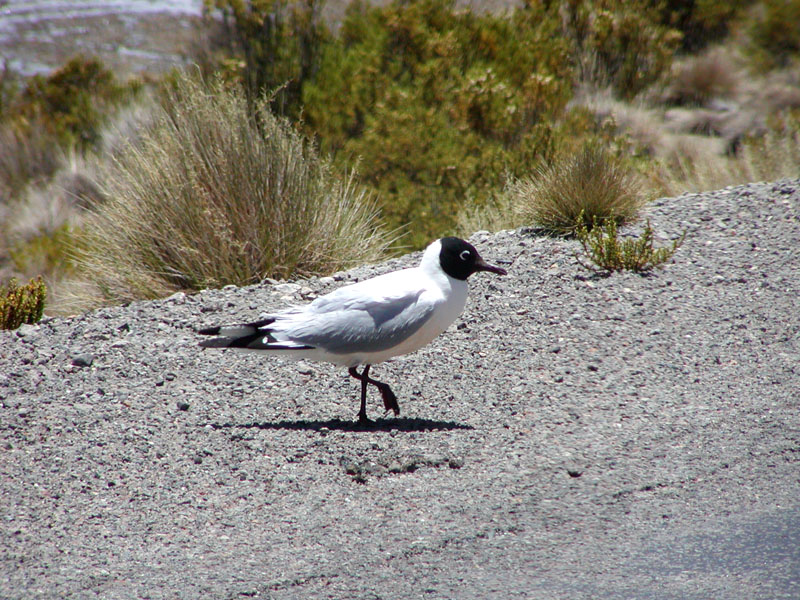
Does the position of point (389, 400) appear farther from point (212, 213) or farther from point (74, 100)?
point (74, 100)

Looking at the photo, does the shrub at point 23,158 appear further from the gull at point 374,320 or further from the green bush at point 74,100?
the gull at point 374,320

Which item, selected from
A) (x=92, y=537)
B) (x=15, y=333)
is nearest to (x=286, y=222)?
(x=15, y=333)

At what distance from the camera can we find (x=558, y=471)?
421cm

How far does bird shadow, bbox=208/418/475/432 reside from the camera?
4789 millimetres

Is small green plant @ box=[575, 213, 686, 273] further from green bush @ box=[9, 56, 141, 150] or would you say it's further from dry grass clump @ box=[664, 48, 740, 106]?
dry grass clump @ box=[664, 48, 740, 106]

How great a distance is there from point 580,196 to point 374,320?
3598 millimetres

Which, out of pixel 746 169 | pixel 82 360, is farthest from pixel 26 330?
pixel 746 169

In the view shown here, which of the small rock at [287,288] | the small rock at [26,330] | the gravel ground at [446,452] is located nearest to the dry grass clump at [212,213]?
the small rock at [287,288]

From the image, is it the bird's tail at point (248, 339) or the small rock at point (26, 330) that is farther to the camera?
the small rock at point (26, 330)

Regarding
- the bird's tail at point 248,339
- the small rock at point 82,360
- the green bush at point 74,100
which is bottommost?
the green bush at point 74,100

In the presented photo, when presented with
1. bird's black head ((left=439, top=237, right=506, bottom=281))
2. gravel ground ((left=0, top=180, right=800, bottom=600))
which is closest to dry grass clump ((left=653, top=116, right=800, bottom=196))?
gravel ground ((left=0, top=180, right=800, bottom=600))

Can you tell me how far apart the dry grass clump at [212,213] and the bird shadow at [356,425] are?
2625mm

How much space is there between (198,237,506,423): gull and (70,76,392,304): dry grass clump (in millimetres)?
2674

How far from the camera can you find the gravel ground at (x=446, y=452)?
339 centimetres
